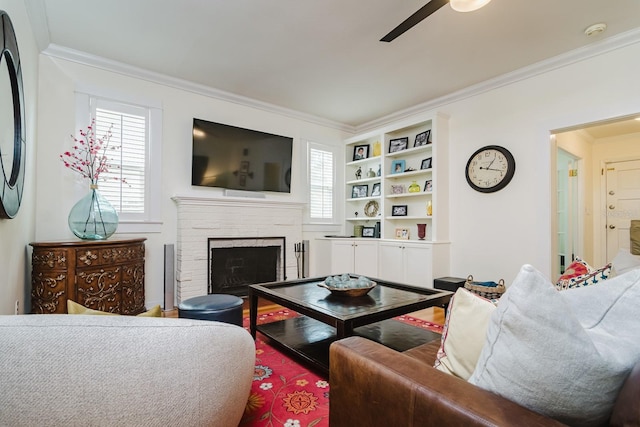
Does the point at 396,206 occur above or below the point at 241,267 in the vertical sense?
above

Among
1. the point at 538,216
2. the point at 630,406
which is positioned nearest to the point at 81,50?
the point at 630,406

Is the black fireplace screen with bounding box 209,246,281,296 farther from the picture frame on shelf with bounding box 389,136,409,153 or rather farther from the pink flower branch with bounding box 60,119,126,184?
the picture frame on shelf with bounding box 389,136,409,153

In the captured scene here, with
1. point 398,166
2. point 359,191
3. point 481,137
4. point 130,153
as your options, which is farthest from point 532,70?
point 130,153

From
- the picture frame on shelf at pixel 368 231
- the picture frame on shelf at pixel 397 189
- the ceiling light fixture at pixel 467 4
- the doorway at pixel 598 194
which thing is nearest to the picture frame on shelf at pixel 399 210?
the picture frame on shelf at pixel 397 189

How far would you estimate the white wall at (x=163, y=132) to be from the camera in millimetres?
3043

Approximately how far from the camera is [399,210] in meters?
4.66

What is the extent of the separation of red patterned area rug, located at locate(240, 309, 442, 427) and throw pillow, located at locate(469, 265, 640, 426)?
1126mm

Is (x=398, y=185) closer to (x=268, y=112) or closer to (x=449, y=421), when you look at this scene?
(x=268, y=112)

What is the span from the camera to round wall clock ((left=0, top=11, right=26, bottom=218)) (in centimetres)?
170

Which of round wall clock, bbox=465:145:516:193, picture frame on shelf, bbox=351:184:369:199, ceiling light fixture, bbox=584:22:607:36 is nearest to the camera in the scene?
ceiling light fixture, bbox=584:22:607:36

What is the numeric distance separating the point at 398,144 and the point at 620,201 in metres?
3.60

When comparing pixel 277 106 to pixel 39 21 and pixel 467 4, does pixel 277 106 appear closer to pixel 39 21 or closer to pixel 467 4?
pixel 39 21

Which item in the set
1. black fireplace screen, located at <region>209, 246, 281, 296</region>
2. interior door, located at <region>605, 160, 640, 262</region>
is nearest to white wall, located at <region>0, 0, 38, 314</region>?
black fireplace screen, located at <region>209, 246, 281, 296</region>

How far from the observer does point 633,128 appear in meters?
4.64
